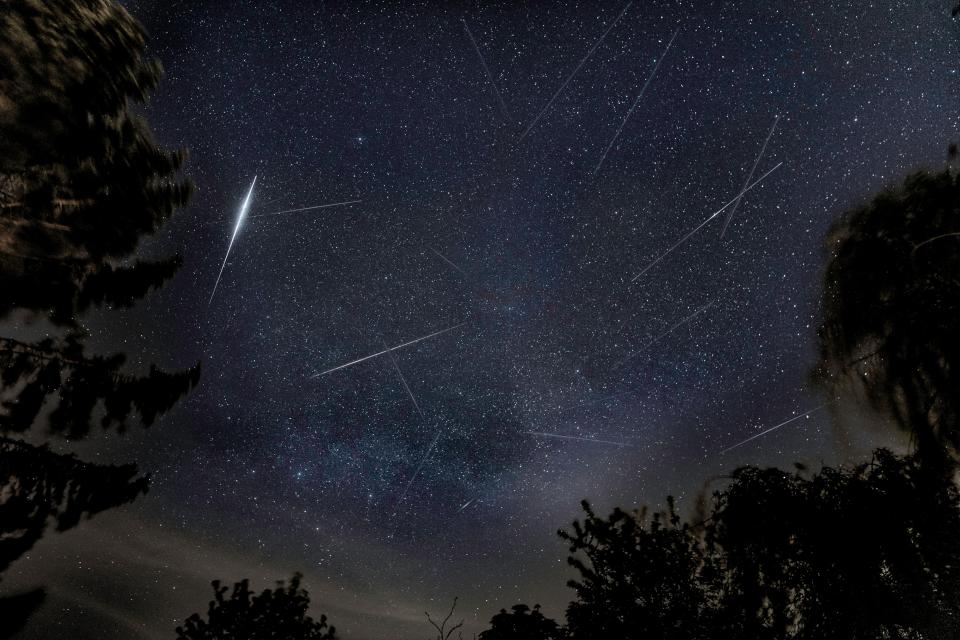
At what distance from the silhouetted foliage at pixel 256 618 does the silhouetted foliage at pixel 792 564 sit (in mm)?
13083

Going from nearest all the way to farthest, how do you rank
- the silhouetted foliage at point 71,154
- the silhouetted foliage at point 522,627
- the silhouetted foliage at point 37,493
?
the silhouetted foliage at point 71,154 < the silhouetted foliage at point 37,493 < the silhouetted foliage at point 522,627

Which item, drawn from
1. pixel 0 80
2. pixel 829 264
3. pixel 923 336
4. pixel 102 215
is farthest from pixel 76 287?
pixel 829 264

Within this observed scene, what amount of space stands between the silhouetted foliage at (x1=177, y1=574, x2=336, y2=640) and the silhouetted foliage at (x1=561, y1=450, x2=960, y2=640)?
13.1 metres

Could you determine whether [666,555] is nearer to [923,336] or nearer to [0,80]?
[923,336]

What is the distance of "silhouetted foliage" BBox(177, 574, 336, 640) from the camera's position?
16.9 metres

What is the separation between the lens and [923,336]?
10.5 m

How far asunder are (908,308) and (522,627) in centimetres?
1357

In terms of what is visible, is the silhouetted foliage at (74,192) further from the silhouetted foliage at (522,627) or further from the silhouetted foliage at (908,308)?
the silhouetted foliage at (908,308)

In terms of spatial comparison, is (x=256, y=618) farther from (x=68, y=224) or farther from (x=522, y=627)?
(x=68, y=224)

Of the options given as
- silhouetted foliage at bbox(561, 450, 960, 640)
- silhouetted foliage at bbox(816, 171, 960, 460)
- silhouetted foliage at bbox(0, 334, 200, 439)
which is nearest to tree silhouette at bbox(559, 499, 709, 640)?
silhouetted foliage at bbox(561, 450, 960, 640)

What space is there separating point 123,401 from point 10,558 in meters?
2.41

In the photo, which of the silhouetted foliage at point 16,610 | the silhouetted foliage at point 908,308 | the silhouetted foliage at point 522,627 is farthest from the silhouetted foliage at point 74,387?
the silhouetted foliage at point 908,308

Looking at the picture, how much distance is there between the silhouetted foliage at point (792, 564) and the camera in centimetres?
1007

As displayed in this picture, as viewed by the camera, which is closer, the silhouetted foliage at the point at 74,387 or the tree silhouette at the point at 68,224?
the tree silhouette at the point at 68,224
